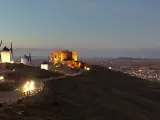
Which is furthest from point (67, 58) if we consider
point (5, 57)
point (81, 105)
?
point (81, 105)

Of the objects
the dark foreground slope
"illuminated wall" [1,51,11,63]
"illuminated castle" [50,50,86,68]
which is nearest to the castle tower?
"illuminated wall" [1,51,11,63]

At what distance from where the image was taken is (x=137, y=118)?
133 feet

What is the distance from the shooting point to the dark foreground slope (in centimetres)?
3047

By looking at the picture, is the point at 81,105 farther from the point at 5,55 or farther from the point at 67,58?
the point at 67,58

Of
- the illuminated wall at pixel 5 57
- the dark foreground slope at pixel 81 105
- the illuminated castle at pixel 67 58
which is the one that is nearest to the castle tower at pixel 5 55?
the illuminated wall at pixel 5 57

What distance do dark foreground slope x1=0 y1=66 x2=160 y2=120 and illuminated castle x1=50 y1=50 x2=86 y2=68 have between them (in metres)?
31.7

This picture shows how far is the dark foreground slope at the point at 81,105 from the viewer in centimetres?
3047

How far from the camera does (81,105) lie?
4116cm

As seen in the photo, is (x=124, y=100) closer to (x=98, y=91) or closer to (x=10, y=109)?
(x=98, y=91)

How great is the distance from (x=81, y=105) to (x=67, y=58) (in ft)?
182

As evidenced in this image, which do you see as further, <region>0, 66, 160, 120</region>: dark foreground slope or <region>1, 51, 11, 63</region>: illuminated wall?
<region>1, 51, 11, 63</region>: illuminated wall

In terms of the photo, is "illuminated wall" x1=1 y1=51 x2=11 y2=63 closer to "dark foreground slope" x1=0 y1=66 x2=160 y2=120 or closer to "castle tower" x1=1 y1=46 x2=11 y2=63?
"castle tower" x1=1 y1=46 x2=11 y2=63

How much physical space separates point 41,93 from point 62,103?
3861 millimetres

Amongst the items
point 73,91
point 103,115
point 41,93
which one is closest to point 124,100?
point 73,91
